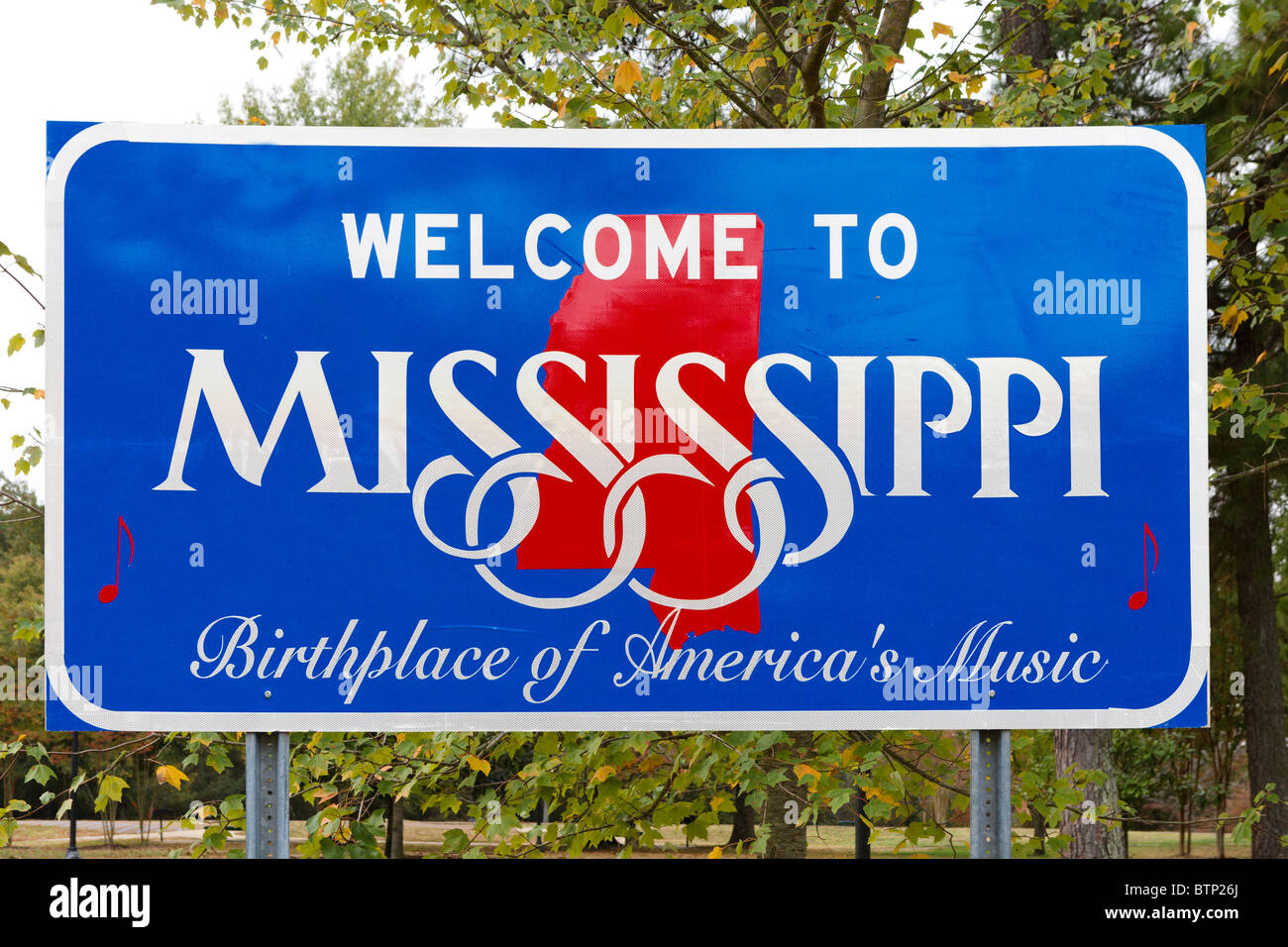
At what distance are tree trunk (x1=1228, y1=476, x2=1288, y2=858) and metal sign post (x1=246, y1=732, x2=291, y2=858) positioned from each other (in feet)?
41.0

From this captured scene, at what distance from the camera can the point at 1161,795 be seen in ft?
72.8

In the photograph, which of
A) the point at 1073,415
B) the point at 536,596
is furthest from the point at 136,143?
the point at 1073,415

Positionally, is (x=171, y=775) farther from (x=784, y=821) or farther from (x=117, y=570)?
(x=784, y=821)

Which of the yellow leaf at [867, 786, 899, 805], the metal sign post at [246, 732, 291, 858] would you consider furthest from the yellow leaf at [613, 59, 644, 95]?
the yellow leaf at [867, 786, 899, 805]

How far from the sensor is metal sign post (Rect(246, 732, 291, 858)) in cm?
282

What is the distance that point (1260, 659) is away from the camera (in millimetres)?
12703

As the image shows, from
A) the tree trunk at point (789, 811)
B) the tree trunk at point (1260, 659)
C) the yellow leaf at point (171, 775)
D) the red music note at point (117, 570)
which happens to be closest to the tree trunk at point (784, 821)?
the tree trunk at point (789, 811)

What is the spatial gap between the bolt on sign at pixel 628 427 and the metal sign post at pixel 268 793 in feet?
0.27

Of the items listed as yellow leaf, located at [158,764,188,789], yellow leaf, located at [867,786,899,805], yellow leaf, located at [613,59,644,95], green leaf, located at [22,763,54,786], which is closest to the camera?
yellow leaf, located at [158,764,188,789]

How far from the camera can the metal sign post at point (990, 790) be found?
2.86m

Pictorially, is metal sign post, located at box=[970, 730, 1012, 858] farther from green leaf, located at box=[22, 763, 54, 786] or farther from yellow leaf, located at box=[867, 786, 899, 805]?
green leaf, located at box=[22, 763, 54, 786]

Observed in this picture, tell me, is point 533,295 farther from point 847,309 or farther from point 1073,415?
point 1073,415

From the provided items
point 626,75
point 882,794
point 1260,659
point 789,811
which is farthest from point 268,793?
point 1260,659

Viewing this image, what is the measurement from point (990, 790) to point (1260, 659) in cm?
1223
